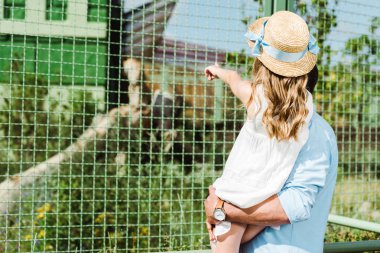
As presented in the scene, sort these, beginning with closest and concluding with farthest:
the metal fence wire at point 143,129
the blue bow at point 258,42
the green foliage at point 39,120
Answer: the blue bow at point 258,42 → the metal fence wire at point 143,129 → the green foliage at point 39,120

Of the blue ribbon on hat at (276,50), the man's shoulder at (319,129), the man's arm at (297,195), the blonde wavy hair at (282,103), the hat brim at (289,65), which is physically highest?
the blue ribbon on hat at (276,50)

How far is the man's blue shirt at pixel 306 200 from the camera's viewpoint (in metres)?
1.58

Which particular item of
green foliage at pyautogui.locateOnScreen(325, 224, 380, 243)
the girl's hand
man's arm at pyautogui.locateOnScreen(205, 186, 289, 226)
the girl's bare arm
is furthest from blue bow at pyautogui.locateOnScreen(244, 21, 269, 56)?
green foliage at pyautogui.locateOnScreen(325, 224, 380, 243)

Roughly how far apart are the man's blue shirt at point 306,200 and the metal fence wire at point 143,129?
1.14 metres

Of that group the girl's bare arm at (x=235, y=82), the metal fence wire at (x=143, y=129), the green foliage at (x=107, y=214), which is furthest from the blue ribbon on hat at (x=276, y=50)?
the green foliage at (x=107, y=214)

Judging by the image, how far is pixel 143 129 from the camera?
3.04 metres

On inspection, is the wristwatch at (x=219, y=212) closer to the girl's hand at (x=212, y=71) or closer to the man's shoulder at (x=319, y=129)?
the man's shoulder at (x=319, y=129)

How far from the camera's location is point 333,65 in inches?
151

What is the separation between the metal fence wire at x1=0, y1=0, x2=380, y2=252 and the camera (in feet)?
9.53

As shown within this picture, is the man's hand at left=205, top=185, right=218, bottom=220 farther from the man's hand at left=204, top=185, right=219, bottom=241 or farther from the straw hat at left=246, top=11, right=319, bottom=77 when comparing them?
the straw hat at left=246, top=11, right=319, bottom=77

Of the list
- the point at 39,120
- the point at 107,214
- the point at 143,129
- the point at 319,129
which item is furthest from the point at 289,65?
the point at 39,120

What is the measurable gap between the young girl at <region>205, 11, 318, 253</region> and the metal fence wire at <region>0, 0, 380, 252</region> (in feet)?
3.57

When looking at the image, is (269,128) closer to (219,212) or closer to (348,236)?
(219,212)

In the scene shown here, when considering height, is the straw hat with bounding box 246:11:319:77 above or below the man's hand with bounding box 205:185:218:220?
above
